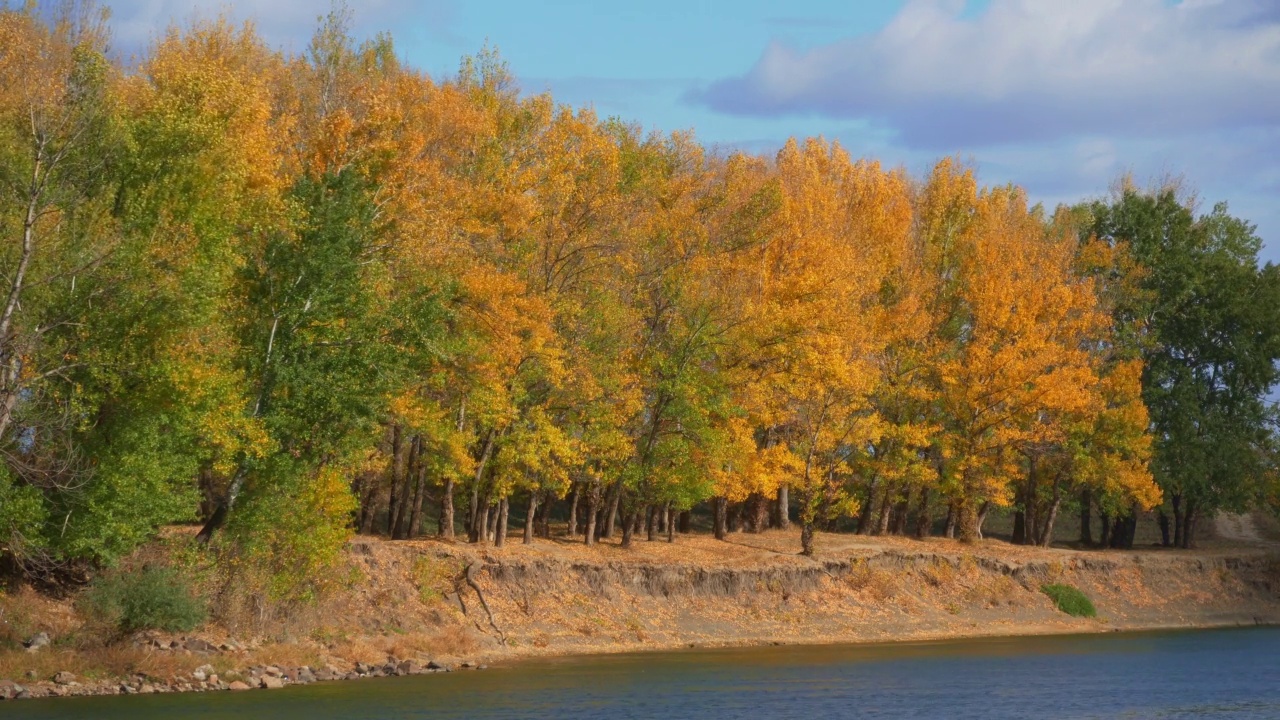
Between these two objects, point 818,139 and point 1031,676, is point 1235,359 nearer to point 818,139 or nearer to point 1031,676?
point 818,139

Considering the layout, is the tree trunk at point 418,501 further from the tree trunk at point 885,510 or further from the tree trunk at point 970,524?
the tree trunk at point 970,524

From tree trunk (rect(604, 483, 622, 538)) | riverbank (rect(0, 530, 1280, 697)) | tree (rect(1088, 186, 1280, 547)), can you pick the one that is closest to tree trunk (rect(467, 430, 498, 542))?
riverbank (rect(0, 530, 1280, 697))

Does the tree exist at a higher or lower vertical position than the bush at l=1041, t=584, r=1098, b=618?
higher

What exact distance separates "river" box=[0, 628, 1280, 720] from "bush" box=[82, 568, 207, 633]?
96.2 inches

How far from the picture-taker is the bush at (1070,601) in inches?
2518

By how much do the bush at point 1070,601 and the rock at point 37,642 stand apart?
1792 inches

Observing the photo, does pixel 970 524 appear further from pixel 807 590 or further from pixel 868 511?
pixel 807 590

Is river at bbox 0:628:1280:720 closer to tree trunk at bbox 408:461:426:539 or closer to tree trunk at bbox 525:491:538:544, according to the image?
tree trunk at bbox 525:491:538:544

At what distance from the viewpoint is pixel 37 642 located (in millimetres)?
33031

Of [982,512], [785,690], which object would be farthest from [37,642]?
[982,512]

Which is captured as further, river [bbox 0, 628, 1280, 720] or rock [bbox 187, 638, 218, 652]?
rock [bbox 187, 638, 218, 652]

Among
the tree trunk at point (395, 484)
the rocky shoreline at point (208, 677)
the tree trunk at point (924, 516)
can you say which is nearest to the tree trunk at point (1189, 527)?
the tree trunk at point (924, 516)

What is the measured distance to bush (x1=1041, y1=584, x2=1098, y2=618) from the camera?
63969mm

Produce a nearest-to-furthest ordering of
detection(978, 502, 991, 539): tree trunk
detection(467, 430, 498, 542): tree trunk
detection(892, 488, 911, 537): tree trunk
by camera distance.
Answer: detection(467, 430, 498, 542): tree trunk < detection(892, 488, 911, 537): tree trunk < detection(978, 502, 991, 539): tree trunk
